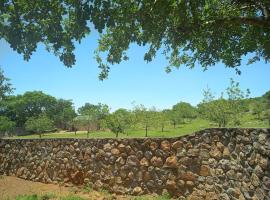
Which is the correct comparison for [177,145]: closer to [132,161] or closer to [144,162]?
[144,162]

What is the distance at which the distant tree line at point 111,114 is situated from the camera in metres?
35.8

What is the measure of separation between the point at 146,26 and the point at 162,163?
13.8ft

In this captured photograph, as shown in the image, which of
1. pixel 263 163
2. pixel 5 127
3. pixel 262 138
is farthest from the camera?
pixel 5 127

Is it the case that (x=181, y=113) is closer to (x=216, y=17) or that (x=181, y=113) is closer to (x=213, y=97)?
(x=213, y=97)

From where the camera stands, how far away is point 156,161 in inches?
389

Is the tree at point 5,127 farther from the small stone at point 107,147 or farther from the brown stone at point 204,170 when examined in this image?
the brown stone at point 204,170

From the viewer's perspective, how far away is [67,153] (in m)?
12.5

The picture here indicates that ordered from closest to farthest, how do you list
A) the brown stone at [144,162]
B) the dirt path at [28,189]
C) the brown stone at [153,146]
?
1. the brown stone at [153,146]
2. the brown stone at [144,162]
3. the dirt path at [28,189]

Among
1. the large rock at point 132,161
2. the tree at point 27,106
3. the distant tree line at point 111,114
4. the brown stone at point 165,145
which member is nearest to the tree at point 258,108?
the distant tree line at point 111,114

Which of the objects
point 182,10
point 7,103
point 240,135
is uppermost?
point 7,103

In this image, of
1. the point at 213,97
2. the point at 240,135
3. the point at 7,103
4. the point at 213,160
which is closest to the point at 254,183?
the point at 240,135

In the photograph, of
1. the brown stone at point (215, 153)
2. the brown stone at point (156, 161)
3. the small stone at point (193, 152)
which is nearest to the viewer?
the brown stone at point (215, 153)

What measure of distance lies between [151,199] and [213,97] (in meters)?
30.8

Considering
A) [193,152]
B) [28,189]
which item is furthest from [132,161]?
[28,189]
